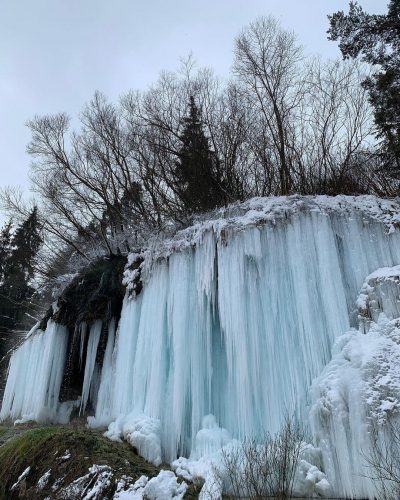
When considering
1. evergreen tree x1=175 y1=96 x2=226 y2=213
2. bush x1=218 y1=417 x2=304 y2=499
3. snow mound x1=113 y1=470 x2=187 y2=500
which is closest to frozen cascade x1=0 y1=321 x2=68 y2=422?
evergreen tree x1=175 y1=96 x2=226 y2=213

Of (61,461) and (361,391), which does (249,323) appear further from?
(61,461)

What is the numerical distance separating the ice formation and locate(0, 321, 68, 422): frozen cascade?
251 centimetres

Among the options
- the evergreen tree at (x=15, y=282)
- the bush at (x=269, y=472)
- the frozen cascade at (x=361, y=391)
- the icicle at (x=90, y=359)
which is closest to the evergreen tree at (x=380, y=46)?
the frozen cascade at (x=361, y=391)

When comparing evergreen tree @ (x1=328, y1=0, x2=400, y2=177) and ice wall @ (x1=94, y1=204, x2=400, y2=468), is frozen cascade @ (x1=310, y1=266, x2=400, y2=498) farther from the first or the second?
evergreen tree @ (x1=328, y1=0, x2=400, y2=177)

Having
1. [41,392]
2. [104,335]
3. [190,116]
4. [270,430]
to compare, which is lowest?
[270,430]

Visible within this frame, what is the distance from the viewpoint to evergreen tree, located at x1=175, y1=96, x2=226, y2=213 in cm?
1187

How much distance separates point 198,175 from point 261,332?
6564 millimetres

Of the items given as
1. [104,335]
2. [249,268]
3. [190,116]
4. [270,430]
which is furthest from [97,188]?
[270,430]

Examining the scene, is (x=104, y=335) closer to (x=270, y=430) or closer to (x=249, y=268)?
(x=249, y=268)

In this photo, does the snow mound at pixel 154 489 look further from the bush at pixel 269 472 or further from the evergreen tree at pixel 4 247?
the evergreen tree at pixel 4 247

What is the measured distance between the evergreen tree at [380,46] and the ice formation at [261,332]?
230 cm

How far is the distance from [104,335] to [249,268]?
464cm

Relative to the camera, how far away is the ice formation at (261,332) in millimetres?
5320

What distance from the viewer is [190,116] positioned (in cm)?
1307
